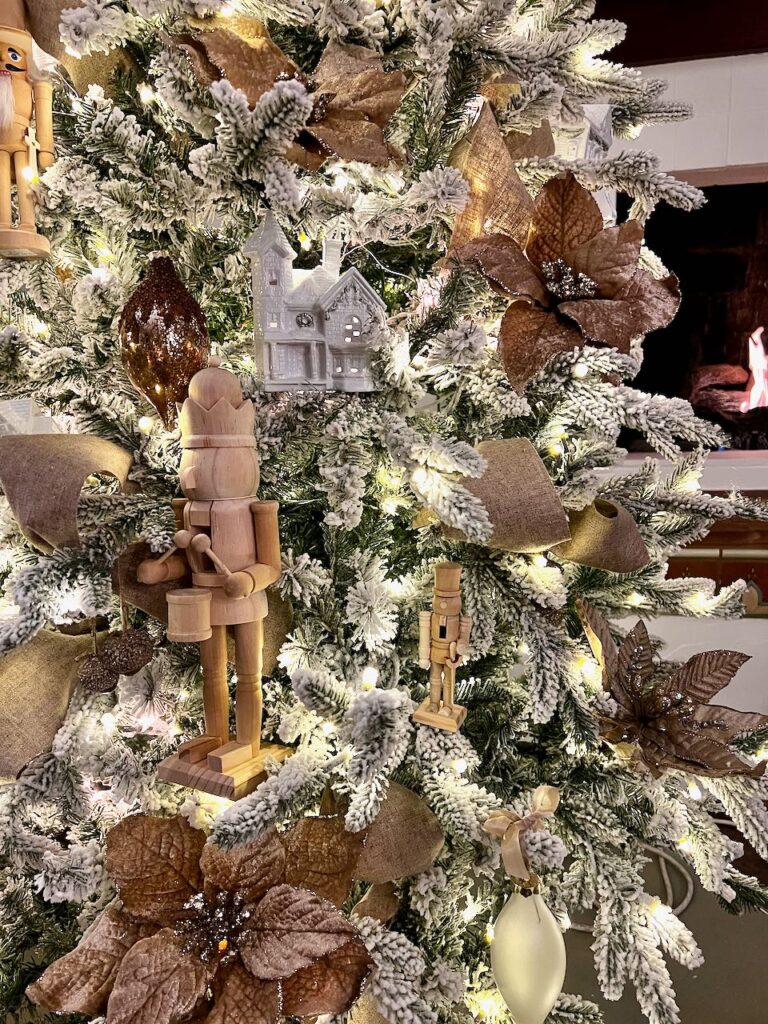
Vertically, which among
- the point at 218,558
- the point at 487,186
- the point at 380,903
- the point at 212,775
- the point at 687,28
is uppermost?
the point at 687,28

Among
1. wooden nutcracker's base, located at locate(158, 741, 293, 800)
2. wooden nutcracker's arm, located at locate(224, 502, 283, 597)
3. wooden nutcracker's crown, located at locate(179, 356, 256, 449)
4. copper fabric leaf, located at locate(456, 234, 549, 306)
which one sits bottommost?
wooden nutcracker's base, located at locate(158, 741, 293, 800)

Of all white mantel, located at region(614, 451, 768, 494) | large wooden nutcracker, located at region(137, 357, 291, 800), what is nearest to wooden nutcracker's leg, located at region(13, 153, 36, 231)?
large wooden nutcracker, located at region(137, 357, 291, 800)

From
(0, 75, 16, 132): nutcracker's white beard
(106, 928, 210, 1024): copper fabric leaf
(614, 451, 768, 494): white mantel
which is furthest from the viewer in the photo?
(614, 451, 768, 494): white mantel

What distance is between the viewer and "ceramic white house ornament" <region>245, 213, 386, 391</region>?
705 mm

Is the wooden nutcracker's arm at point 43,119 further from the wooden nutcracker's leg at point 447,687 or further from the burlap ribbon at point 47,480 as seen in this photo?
the wooden nutcracker's leg at point 447,687

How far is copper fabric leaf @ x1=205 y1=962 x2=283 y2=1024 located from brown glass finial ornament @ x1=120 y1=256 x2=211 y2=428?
551 millimetres

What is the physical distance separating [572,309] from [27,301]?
66cm

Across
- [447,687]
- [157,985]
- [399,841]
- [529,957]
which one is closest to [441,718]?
[447,687]

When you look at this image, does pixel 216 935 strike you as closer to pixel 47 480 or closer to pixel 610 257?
pixel 47 480

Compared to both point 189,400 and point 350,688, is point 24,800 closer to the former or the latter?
point 350,688

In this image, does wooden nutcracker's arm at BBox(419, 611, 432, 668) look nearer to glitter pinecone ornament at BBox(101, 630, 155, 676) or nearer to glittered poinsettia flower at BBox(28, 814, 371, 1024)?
glittered poinsettia flower at BBox(28, 814, 371, 1024)

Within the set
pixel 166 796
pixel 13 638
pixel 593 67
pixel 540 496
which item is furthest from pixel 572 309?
pixel 166 796

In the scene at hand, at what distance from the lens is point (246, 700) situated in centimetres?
69

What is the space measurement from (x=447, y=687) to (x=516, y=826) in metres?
0.15
